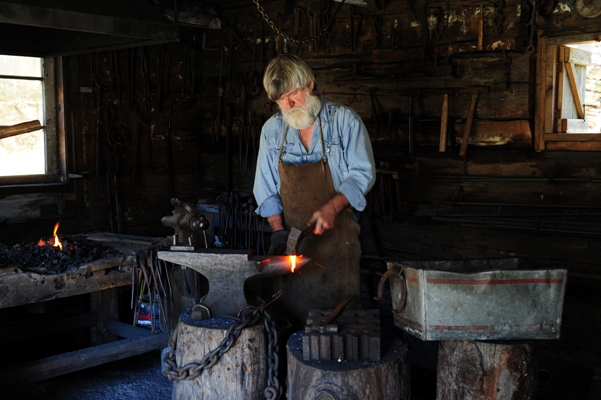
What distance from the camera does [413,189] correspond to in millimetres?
5172

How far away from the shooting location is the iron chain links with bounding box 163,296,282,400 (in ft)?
10.1

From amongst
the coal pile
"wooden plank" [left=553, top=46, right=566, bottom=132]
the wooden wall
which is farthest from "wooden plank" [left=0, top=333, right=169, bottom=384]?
"wooden plank" [left=553, top=46, right=566, bottom=132]

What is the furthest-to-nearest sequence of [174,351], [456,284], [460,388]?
[174,351] → [460,388] → [456,284]

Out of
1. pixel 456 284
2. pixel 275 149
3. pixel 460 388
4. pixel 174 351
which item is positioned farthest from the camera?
pixel 275 149

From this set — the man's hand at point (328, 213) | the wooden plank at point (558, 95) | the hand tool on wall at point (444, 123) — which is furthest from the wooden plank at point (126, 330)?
the wooden plank at point (558, 95)

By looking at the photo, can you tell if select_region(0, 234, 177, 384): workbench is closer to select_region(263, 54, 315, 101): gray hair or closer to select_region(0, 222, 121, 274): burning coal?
select_region(0, 222, 121, 274): burning coal

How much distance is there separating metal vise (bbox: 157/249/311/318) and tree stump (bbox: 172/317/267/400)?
14 cm

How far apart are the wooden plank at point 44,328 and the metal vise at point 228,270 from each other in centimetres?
187

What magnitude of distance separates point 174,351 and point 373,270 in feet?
8.00

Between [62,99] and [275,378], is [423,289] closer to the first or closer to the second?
[275,378]

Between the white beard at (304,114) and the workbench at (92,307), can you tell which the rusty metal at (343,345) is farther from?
the workbench at (92,307)

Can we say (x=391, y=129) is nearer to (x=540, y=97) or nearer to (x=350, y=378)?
(x=540, y=97)

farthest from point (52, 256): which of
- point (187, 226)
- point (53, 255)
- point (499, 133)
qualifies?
point (499, 133)

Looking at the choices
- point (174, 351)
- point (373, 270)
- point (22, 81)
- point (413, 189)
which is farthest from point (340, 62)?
point (174, 351)
